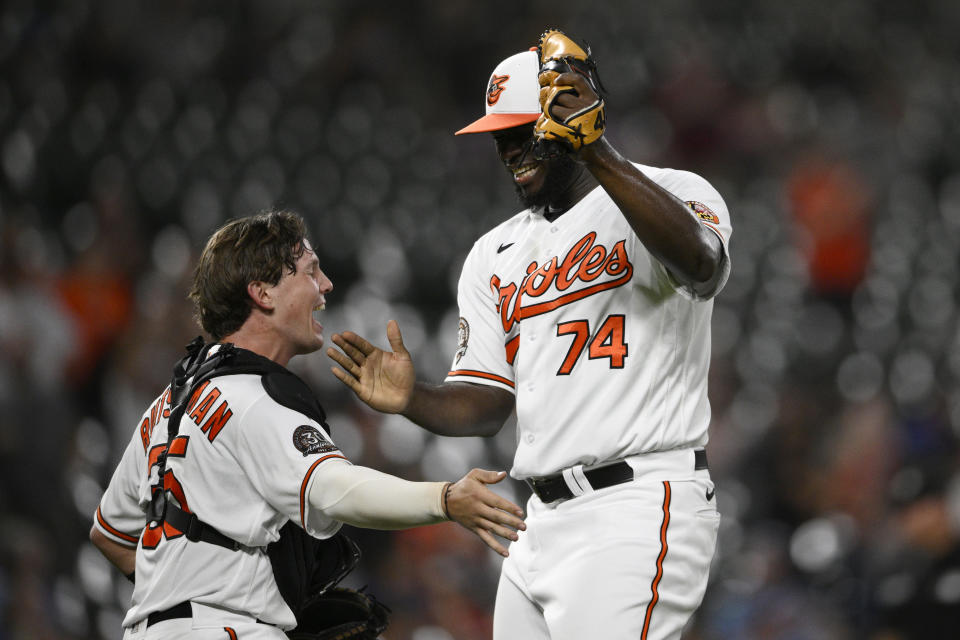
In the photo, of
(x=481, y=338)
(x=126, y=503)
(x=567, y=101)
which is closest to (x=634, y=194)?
(x=567, y=101)

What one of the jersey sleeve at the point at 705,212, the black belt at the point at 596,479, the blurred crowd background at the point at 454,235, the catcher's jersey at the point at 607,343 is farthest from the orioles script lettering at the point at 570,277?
the blurred crowd background at the point at 454,235

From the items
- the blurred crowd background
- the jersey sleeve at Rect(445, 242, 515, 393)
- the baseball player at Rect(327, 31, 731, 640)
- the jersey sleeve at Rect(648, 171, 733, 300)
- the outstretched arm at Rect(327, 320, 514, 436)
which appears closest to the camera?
the baseball player at Rect(327, 31, 731, 640)

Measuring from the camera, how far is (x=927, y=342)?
5.52 metres

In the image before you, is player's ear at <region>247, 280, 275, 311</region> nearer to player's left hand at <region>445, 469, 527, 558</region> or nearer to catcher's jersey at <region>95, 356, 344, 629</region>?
catcher's jersey at <region>95, 356, 344, 629</region>

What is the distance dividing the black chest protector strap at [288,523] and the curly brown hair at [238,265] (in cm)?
8

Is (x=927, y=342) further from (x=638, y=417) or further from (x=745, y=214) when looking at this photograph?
(x=638, y=417)

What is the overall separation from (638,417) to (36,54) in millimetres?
5095

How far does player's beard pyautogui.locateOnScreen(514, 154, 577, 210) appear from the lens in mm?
2152

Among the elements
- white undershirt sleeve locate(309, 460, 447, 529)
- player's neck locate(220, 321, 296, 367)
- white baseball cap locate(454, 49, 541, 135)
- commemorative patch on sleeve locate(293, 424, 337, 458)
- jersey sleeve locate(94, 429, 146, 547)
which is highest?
white baseball cap locate(454, 49, 541, 135)

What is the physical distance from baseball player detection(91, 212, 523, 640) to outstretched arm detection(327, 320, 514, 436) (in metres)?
0.10

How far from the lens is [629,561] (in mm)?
1820

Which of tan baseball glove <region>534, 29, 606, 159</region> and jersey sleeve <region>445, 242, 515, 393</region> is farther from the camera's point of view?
jersey sleeve <region>445, 242, 515, 393</region>

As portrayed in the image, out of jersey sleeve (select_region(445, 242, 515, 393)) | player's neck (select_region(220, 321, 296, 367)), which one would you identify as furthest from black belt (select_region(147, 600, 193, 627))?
jersey sleeve (select_region(445, 242, 515, 393))

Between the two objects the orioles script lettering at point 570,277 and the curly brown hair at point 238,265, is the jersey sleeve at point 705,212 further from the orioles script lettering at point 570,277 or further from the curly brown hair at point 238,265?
the curly brown hair at point 238,265
